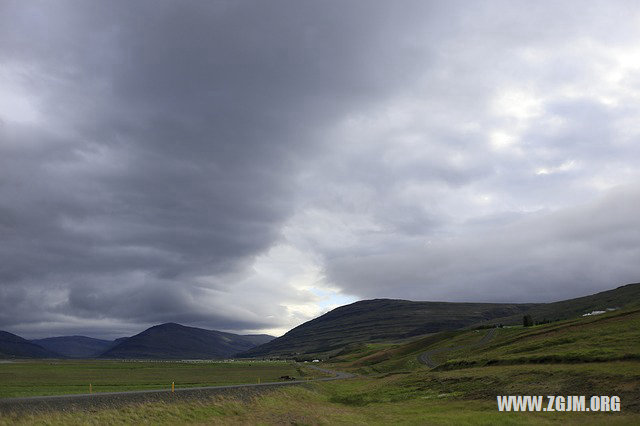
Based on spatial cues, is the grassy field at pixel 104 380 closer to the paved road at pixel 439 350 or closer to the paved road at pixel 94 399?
the paved road at pixel 94 399

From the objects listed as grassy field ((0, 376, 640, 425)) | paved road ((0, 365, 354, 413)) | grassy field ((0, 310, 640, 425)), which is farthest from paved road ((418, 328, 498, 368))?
paved road ((0, 365, 354, 413))

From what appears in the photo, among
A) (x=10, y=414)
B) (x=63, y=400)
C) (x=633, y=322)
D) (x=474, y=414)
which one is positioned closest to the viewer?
(x=10, y=414)

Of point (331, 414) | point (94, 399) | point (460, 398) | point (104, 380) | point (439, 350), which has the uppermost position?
point (94, 399)

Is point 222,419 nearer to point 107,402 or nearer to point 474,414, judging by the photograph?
point 107,402

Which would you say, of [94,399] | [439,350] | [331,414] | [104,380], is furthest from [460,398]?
[439,350]

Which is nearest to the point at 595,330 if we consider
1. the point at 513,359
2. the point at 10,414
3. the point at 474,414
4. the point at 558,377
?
the point at 513,359

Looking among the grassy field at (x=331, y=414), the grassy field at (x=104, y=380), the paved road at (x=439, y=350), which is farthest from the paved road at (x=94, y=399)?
the paved road at (x=439, y=350)

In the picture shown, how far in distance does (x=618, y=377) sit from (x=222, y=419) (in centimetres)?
3928

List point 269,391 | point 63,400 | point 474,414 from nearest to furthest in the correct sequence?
point 63,400
point 474,414
point 269,391

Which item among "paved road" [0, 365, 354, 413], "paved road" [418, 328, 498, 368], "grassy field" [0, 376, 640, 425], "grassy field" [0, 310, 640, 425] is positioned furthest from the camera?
"paved road" [418, 328, 498, 368]

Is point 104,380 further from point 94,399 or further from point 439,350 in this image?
point 439,350

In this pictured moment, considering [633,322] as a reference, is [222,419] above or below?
below

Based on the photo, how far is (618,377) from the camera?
42844 mm

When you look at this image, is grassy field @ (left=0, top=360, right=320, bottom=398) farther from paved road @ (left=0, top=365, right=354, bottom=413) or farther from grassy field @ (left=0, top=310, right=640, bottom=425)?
grassy field @ (left=0, top=310, right=640, bottom=425)
